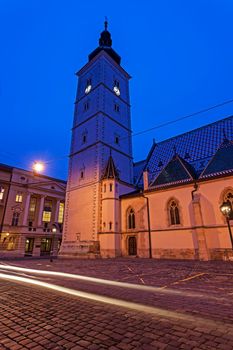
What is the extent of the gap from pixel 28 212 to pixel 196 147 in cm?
3728

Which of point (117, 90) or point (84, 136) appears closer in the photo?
point (84, 136)

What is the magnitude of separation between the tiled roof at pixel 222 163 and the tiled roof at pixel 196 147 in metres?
3.50

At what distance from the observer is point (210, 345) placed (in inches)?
129

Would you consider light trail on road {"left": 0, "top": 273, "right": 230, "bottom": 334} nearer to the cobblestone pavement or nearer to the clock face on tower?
the cobblestone pavement

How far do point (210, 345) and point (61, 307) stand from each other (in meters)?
3.81

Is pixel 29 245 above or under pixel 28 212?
under

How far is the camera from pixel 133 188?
32406 millimetres

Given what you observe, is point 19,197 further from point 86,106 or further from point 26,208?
point 86,106

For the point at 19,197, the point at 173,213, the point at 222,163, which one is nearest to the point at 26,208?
the point at 19,197

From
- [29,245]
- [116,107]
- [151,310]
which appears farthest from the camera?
[29,245]

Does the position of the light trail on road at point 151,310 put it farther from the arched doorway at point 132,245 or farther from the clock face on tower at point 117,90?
the clock face on tower at point 117,90

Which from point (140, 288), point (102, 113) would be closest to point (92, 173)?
point (102, 113)

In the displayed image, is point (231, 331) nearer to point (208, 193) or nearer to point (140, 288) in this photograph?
point (140, 288)

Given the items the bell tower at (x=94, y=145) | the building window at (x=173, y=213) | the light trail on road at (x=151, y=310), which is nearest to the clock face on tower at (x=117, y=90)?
the bell tower at (x=94, y=145)
